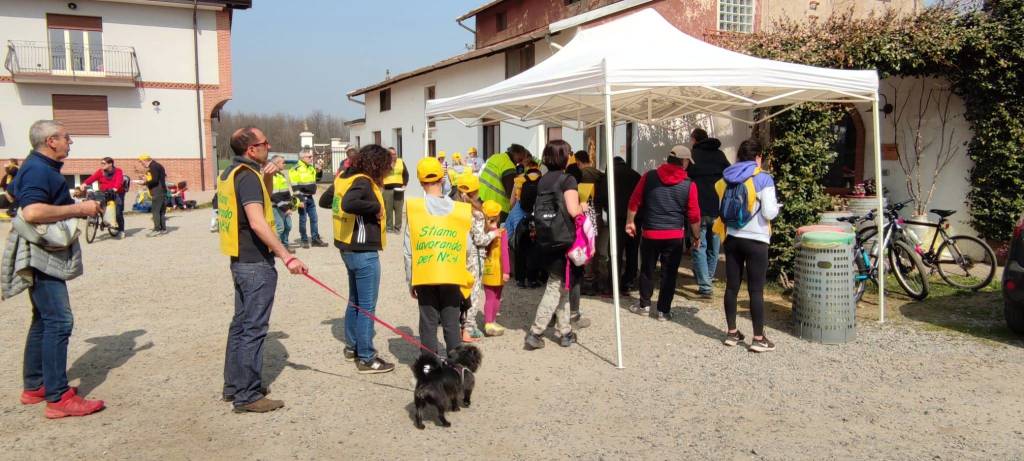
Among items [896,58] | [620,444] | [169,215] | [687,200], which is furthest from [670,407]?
[169,215]

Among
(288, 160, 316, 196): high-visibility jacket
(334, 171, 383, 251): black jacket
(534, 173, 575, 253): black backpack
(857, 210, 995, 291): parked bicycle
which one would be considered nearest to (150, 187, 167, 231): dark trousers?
(288, 160, 316, 196): high-visibility jacket

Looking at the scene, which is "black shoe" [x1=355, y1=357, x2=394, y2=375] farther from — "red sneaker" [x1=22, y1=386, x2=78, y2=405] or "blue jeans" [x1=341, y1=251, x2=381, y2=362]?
"red sneaker" [x1=22, y1=386, x2=78, y2=405]

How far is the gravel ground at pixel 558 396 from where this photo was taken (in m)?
3.73

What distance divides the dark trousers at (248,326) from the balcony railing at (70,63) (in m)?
24.7

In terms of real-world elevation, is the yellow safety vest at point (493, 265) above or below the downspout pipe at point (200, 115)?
below

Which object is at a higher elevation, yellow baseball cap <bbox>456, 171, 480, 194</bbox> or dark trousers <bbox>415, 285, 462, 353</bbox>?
yellow baseball cap <bbox>456, 171, 480, 194</bbox>

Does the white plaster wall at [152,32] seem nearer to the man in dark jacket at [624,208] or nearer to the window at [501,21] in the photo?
the window at [501,21]

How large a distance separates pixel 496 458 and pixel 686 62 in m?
3.55

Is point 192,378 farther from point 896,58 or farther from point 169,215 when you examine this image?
point 169,215

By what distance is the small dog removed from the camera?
3836 mm

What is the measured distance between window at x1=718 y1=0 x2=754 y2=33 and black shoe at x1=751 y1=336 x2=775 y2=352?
7.96 meters

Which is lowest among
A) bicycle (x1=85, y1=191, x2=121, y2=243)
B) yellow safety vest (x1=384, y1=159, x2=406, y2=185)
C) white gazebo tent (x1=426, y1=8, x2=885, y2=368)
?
bicycle (x1=85, y1=191, x2=121, y2=243)

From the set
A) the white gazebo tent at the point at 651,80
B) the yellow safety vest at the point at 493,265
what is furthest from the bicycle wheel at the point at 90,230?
the yellow safety vest at the point at 493,265

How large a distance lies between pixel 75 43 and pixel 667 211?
2657cm
